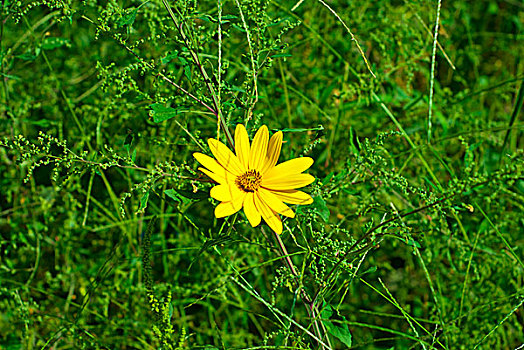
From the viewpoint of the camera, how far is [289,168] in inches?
50.2

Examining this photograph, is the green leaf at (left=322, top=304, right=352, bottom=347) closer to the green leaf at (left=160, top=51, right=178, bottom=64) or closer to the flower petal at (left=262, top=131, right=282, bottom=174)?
the flower petal at (left=262, top=131, right=282, bottom=174)

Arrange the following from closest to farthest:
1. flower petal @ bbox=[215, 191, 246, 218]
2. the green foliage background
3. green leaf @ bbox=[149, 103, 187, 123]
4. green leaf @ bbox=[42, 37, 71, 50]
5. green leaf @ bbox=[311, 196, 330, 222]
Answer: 1. flower petal @ bbox=[215, 191, 246, 218]
2. green leaf @ bbox=[149, 103, 187, 123]
3. green leaf @ bbox=[311, 196, 330, 222]
4. the green foliage background
5. green leaf @ bbox=[42, 37, 71, 50]

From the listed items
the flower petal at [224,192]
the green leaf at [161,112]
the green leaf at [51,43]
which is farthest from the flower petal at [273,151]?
the green leaf at [51,43]

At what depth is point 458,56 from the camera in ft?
8.13

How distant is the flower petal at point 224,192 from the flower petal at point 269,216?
0.19ft

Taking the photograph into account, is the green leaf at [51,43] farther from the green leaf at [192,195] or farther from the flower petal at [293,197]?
the flower petal at [293,197]

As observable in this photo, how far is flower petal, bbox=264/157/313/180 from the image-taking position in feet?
4.16

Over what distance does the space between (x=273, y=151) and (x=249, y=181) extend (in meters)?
0.09

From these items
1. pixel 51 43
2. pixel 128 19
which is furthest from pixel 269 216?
pixel 51 43

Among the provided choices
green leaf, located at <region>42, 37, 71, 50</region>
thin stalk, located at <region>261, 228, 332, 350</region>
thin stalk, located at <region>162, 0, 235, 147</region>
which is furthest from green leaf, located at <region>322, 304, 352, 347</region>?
green leaf, located at <region>42, 37, 71, 50</region>

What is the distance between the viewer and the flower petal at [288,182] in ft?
4.04

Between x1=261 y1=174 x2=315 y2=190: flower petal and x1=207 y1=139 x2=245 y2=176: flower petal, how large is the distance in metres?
0.07

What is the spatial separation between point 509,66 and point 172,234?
2.07 metres

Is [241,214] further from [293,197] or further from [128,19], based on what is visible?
[128,19]
